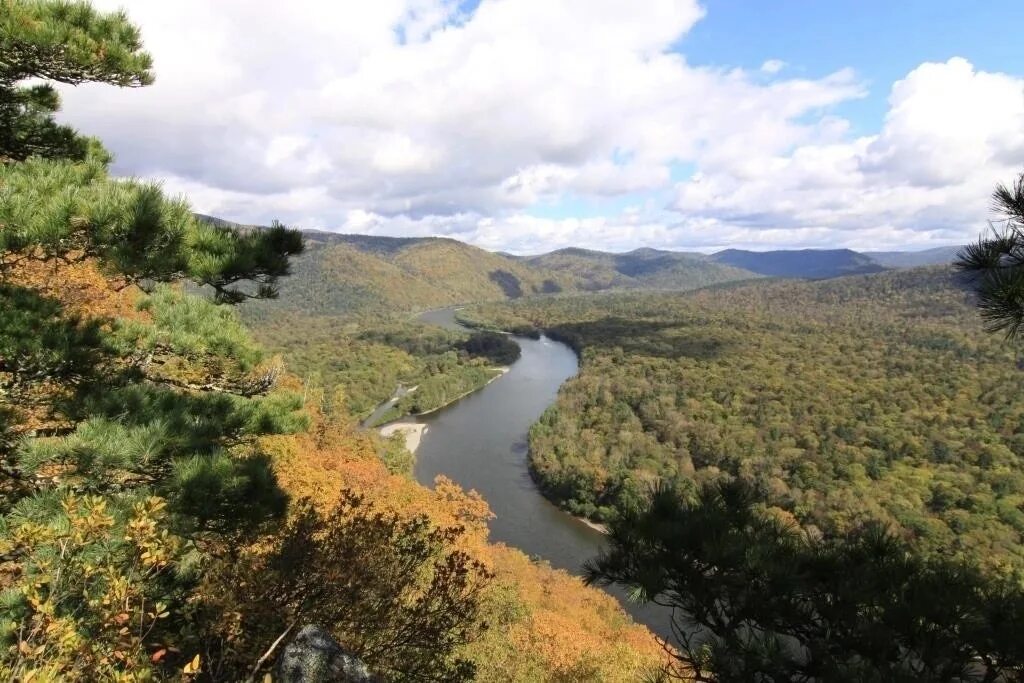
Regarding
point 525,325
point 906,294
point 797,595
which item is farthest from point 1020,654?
point 906,294

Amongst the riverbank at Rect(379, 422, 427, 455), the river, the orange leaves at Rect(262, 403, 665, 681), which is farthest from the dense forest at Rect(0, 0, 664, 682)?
the riverbank at Rect(379, 422, 427, 455)

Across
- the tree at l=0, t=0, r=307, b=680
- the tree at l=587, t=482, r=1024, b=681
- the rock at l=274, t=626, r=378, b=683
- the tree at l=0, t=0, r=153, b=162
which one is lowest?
the rock at l=274, t=626, r=378, b=683

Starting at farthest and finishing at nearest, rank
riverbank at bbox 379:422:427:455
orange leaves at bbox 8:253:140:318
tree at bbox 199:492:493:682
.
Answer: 1. riverbank at bbox 379:422:427:455
2. orange leaves at bbox 8:253:140:318
3. tree at bbox 199:492:493:682

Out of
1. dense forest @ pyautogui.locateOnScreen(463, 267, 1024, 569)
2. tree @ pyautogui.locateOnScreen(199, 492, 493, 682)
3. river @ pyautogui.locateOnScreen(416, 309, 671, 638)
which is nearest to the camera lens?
tree @ pyautogui.locateOnScreen(199, 492, 493, 682)

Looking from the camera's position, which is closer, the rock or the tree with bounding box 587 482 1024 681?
the tree with bounding box 587 482 1024 681

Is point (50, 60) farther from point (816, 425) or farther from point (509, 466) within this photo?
point (816, 425)

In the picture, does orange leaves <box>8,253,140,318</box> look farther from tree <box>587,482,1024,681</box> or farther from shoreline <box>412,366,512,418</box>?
shoreline <box>412,366,512,418</box>

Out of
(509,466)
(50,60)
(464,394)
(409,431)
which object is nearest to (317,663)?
(50,60)
